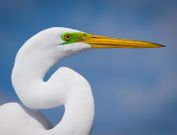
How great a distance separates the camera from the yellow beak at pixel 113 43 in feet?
12.1

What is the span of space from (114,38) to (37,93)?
2.70 ft

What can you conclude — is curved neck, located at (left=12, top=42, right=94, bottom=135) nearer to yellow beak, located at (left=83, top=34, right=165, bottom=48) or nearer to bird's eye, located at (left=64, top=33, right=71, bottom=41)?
bird's eye, located at (left=64, top=33, right=71, bottom=41)

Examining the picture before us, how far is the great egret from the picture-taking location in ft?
10.9

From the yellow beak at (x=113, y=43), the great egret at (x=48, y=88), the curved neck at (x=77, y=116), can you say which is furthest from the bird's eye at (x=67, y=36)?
the curved neck at (x=77, y=116)

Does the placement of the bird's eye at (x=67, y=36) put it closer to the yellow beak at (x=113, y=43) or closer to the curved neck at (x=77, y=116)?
the yellow beak at (x=113, y=43)

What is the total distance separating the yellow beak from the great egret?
0.08 feet

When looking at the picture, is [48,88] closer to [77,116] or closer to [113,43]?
[77,116]

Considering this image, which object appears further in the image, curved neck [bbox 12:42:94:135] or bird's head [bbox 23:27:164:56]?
bird's head [bbox 23:27:164:56]

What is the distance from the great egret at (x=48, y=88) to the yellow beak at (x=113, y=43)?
3 cm

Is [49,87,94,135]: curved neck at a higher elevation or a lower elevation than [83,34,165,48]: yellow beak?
lower

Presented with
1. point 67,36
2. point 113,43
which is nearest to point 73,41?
point 67,36

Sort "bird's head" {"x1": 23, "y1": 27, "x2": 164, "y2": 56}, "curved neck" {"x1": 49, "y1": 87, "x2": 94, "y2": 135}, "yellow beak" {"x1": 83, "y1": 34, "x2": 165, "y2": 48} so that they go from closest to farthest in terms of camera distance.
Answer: "curved neck" {"x1": 49, "y1": 87, "x2": 94, "y2": 135}
"bird's head" {"x1": 23, "y1": 27, "x2": 164, "y2": 56}
"yellow beak" {"x1": 83, "y1": 34, "x2": 165, "y2": 48}

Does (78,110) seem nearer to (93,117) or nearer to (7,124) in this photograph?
(93,117)

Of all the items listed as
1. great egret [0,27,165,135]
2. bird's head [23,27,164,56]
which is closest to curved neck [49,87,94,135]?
great egret [0,27,165,135]
